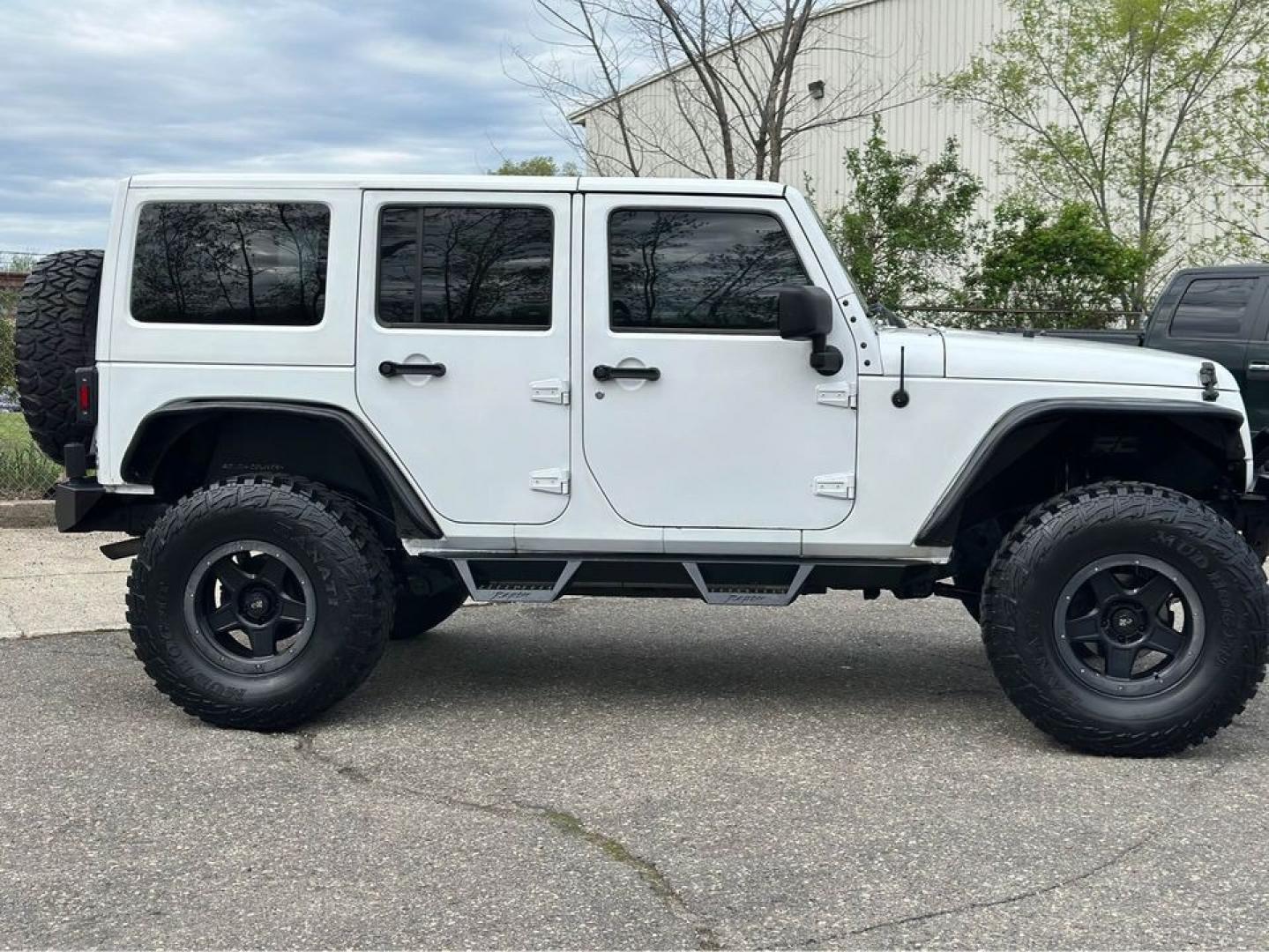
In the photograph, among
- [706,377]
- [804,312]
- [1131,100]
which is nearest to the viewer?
[804,312]

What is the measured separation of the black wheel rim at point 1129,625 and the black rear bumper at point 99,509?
3370 millimetres

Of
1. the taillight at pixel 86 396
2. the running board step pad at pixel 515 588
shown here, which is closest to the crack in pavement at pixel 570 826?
the running board step pad at pixel 515 588

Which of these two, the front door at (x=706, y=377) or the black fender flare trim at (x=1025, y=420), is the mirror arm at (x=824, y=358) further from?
the black fender flare trim at (x=1025, y=420)

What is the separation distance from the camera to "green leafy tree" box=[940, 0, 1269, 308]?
56.3 feet

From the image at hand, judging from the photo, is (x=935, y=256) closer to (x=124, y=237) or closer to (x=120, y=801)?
(x=124, y=237)

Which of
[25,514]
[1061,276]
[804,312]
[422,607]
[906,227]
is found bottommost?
[422,607]

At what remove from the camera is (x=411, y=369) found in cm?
508

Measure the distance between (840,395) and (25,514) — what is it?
21.0 feet

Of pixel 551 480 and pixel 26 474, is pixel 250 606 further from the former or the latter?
pixel 26 474

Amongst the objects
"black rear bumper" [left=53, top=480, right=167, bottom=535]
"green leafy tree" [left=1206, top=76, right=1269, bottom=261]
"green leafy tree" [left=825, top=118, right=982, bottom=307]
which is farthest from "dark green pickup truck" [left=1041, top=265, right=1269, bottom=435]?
"green leafy tree" [left=1206, top=76, right=1269, bottom=261]

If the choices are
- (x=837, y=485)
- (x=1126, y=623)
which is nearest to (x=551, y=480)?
(x=837, y=485)

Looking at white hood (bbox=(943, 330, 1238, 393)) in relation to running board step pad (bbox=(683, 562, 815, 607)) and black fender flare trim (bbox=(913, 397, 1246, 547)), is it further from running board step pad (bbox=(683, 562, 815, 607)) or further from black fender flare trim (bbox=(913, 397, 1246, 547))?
running board step pad (bbox=(683, 562, 815, 607))

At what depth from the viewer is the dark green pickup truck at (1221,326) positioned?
8.48 metres

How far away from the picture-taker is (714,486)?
16.7ft
